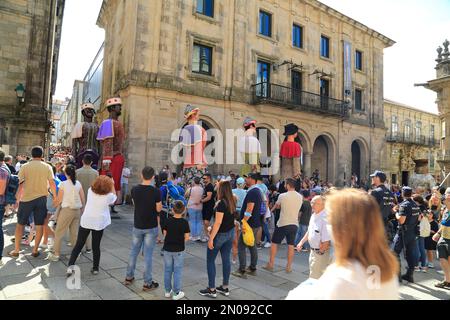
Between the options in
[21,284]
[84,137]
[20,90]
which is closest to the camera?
[21,284]

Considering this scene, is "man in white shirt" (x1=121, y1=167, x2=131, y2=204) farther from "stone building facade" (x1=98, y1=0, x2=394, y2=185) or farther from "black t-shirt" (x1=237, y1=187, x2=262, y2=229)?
"black t-shirt" (x1=237, y1=187, x2=262, y2=229)

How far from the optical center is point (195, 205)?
7.60 metres

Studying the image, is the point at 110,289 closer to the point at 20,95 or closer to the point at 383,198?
the point at 383,198

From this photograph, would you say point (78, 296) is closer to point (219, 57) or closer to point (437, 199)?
point (437, 199)

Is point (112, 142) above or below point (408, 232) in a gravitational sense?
above

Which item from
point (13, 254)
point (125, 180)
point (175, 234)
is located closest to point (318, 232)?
point (175, 234)

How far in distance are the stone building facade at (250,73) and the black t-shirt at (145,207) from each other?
9.86 metres

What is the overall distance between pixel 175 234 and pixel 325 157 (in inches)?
795

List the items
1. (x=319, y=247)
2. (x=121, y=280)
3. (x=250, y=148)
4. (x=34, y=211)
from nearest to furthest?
1. (x=319, y=247)
2. (x=121, y=280)
3. (x=34, y=211)
4. (x=250, y=148)

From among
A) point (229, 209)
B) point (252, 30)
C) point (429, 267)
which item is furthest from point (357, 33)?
point (229, 209)

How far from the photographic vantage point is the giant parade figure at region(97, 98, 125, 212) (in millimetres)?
6801

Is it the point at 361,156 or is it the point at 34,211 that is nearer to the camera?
the point at 34,211

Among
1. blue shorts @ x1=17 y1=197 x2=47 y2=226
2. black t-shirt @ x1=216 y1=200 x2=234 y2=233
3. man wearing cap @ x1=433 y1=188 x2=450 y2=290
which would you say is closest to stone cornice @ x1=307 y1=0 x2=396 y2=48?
man wearing cap @ x1=433 y1=188 x2=450 y2=290
